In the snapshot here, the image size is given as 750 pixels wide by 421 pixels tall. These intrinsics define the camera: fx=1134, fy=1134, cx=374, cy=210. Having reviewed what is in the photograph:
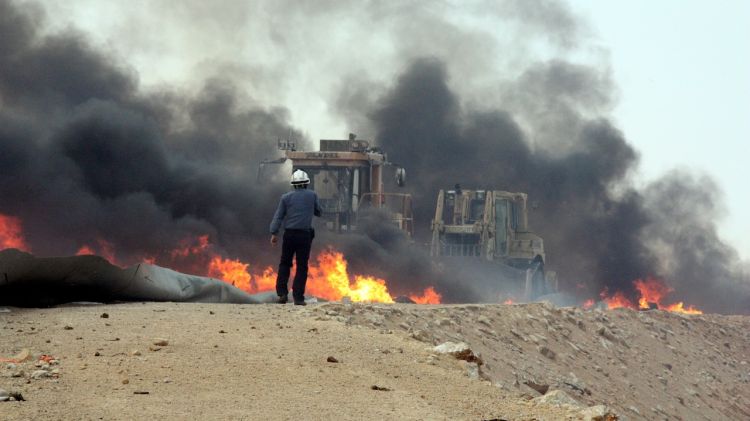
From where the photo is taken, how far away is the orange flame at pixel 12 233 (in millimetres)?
28422

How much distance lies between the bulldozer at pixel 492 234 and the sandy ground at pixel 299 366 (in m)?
14.0

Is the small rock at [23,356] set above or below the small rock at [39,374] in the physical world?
above

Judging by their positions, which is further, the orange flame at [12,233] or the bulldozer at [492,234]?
the bulldozer at [492,234]

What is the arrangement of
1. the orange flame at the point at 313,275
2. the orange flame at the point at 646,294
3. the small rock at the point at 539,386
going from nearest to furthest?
the small rock at the point at 539,386 < the orange flame at the point at 313,275 < the orange flame at the point at 646,294

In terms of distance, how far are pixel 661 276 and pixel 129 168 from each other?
83.0 ft

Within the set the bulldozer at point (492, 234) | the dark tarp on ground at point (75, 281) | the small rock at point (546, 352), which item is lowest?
the small rock at point (546, 352)

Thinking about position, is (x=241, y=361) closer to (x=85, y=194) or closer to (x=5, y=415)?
(x=5, y=415)

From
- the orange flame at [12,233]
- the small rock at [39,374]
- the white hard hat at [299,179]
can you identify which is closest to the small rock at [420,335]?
the white hard hat at [299,179]

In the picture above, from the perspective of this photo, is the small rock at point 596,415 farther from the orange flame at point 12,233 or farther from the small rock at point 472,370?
the orange flame at point 12,233

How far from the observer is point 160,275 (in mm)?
A: 14953

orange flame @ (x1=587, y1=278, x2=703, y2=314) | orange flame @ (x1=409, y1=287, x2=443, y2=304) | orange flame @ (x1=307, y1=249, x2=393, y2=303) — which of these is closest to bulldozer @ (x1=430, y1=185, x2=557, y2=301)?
orange flame @ (x1=409, y1=287, x2=443, y2=304)

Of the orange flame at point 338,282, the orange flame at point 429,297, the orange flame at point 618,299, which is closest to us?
the orange flame at point 338,282

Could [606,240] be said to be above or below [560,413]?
above

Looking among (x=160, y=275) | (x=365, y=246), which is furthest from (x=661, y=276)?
(x=160, y=275)
